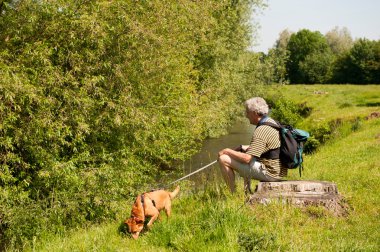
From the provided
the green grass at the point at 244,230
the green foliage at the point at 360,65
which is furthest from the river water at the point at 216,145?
the green foliage at the point at 360,65

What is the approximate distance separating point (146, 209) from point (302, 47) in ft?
288

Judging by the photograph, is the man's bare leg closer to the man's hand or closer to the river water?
the man's hand

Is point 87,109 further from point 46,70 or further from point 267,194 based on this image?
point 267,194

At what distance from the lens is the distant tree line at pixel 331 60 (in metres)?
62.5

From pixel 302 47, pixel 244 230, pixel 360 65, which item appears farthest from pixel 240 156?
pixel 302 47

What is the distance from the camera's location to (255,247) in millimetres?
5000

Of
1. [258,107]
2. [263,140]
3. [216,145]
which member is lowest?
[216,145]

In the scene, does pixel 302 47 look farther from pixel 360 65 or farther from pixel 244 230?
pixel 244 230

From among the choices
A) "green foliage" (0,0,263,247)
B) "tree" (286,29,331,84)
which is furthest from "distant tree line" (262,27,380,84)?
"green foliage" (0,0,263,247)

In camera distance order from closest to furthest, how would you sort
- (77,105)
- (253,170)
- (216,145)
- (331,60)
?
(253,170) < (77,105) < (216,145) < (331,60)

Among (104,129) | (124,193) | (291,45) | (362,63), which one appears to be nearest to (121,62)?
(104,129)

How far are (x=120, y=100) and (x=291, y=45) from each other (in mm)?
85232

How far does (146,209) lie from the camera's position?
20.7 ft

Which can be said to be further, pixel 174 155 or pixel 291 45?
pixel 291 45
